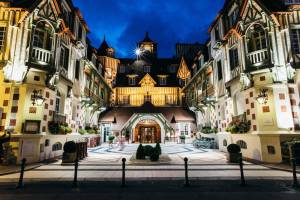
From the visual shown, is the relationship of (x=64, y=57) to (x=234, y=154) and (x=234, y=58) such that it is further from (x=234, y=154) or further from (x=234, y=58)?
(x=234, y=154)

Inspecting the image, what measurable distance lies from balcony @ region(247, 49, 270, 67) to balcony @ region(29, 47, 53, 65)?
12804 millimetres

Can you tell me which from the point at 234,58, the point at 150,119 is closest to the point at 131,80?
the point at 150,119

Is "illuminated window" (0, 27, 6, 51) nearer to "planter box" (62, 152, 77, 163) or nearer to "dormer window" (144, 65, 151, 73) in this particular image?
"planter box" (62, 152, 77, 163)

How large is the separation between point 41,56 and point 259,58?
44.7ft

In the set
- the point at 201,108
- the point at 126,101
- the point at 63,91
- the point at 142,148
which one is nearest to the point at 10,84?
the point at 63,91

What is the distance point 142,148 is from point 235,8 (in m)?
12.8

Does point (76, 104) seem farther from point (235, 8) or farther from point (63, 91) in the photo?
point (235, 8)

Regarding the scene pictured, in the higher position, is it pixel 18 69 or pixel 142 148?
pixel 18 69

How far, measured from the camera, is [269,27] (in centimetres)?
1140

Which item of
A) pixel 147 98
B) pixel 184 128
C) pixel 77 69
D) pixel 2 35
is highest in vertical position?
pixel 2 35

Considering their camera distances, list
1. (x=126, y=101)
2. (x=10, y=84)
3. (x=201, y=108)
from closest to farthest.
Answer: (x=10, y=84) < (x=201, y=108) < (x=126, y=101)

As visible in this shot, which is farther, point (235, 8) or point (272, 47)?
point (235, 8)

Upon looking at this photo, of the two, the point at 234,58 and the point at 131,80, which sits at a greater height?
the point at 131,80

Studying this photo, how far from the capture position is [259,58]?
11.5m
